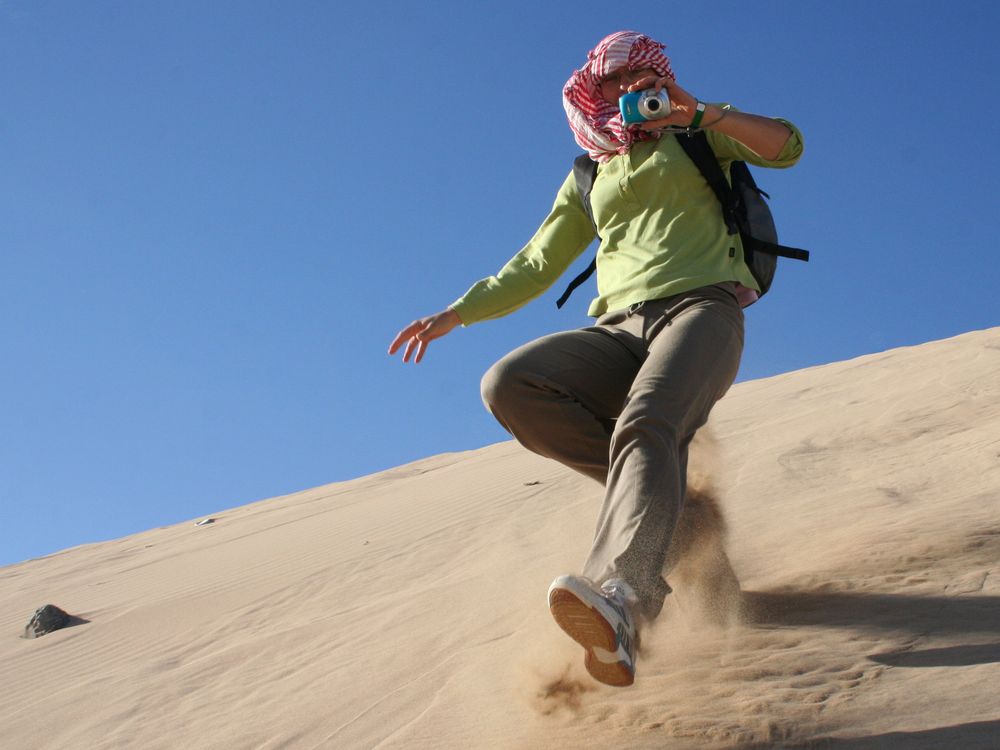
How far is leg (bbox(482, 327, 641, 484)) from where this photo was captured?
3.06 m

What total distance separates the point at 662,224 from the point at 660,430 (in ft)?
2.63

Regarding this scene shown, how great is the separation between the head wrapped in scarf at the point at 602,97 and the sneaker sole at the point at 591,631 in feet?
5.27

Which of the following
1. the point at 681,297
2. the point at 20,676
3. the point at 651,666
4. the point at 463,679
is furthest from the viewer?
the point at 20,676

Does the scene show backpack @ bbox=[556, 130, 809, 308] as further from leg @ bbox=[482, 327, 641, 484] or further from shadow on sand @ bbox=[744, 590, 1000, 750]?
shadow on sand @ bbox=[744, 590, 1000, 750]

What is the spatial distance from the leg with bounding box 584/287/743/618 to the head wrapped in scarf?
61 cm

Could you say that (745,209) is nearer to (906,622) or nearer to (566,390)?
(566,390)

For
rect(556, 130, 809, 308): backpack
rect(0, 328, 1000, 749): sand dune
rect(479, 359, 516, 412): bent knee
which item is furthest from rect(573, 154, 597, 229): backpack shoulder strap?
rect(0, 328, 1000, 749): sand dune

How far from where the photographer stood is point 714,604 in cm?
316

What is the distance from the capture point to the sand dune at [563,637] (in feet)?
8.14

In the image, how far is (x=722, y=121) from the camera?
2951 mm

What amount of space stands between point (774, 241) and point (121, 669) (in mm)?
3706

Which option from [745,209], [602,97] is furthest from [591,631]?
[602,97]

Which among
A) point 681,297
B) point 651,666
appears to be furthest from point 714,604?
Result: point 681,297

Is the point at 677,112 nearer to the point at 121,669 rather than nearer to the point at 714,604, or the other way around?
the point at 714,604
